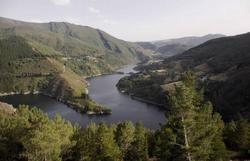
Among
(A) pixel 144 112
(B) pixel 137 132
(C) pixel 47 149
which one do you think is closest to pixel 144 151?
(B) pixel 137 132

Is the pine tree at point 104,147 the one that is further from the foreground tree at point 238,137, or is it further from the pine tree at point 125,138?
the foreground tree at point 238,137

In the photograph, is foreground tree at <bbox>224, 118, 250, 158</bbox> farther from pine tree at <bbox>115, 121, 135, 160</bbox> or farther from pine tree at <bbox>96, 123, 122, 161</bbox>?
pine tree at <bbox>96, 123, 122, 161</bbox>

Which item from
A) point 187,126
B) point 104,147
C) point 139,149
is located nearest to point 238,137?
point 139,149

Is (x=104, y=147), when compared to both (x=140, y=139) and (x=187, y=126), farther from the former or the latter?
(x=187, y=126)


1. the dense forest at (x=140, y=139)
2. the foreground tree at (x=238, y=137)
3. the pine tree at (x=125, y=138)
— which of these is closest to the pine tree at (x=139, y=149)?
the dense forest at (x=140, y=139)

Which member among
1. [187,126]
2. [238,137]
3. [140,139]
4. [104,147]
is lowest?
[238,137]

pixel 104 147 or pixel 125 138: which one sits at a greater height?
pixel 104 147

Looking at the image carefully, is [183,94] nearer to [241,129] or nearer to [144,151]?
[144,151]

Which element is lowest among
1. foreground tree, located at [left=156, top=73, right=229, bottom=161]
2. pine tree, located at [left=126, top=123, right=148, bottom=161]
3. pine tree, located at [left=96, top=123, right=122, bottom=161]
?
pine tree, located at [left=126, top=123, right=148, bottom=161]

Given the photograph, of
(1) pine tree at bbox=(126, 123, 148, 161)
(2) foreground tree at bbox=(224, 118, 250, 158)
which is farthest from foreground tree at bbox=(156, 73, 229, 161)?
(2) foreground tree at bbox=(224, 118, 250, 158)
